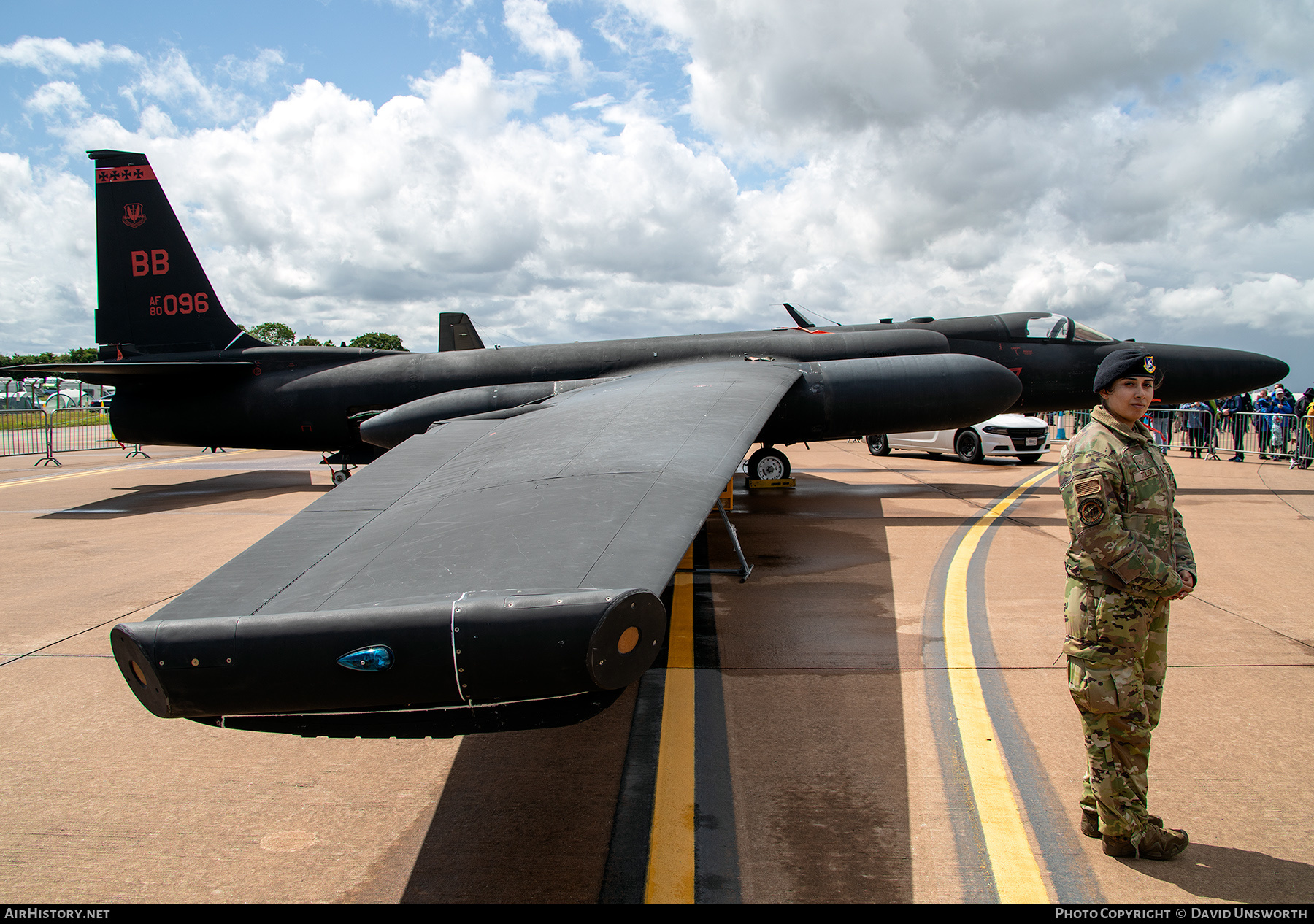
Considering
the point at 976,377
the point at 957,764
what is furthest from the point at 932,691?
the point at 976,377

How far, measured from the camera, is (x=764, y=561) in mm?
8094

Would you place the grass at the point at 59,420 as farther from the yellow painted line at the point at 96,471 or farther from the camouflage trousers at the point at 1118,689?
the camouflage trousers at the point at 1118,689

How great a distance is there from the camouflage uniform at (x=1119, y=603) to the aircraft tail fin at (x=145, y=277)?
14.4m

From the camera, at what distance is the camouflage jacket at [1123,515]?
2.83m

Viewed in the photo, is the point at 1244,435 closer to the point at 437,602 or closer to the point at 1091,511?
the point at 1091,511

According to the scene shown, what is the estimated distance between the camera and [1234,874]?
2.79 m

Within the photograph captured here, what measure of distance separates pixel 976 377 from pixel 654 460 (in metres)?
8.19

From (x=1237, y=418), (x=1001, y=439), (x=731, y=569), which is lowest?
(x=731, y=569)

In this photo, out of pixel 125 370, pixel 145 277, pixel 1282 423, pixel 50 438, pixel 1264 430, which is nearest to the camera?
pixel 125 370

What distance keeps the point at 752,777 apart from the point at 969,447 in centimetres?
1707

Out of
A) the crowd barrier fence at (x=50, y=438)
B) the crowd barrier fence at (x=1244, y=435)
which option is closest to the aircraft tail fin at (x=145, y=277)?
the crowd barrier fence at (x=50, y=438)

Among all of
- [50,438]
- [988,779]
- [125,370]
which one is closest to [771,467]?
[988,779]

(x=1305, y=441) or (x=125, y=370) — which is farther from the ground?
(x=125, y=370)
